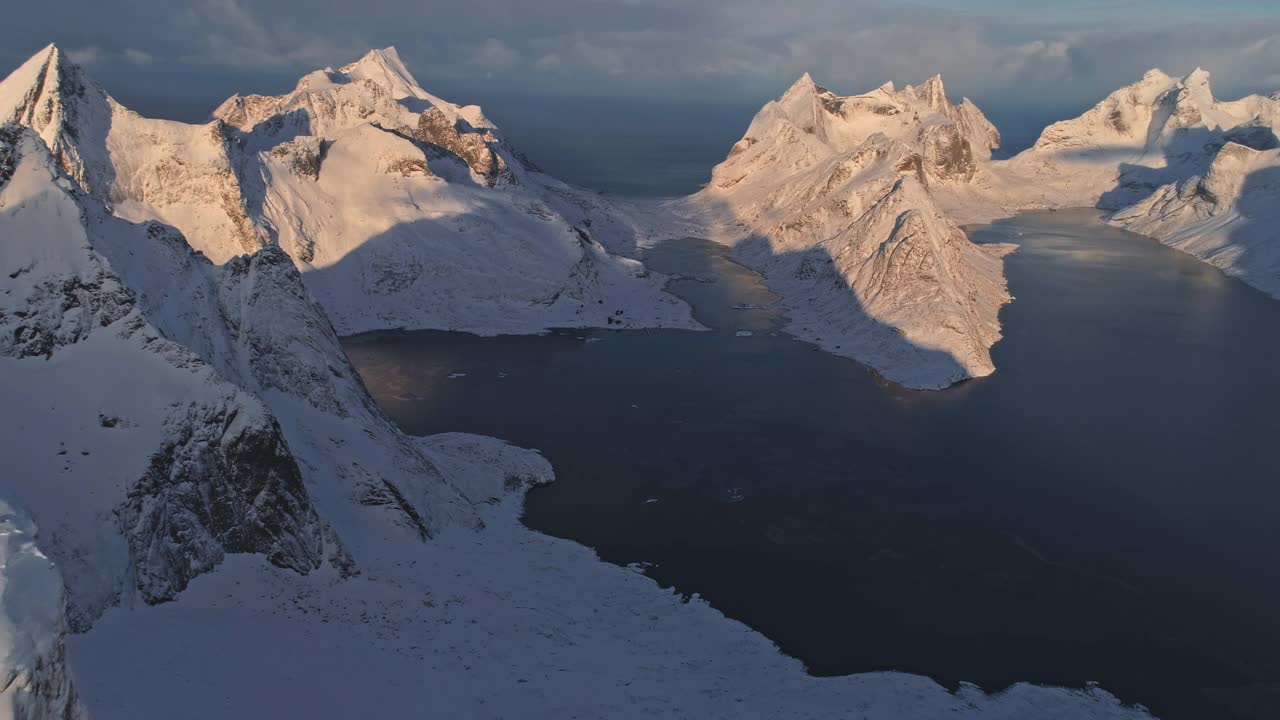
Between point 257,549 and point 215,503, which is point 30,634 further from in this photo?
point 257,549

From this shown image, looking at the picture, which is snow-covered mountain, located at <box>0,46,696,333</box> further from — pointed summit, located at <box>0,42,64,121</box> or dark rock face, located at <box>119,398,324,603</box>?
dark rock face, located at <box>119,398,324,603</box>

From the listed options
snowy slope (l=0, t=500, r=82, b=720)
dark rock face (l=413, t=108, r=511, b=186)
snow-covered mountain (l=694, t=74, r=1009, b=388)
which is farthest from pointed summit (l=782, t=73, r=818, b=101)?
snowy slope (l=0, t=500, r=82, b=720)

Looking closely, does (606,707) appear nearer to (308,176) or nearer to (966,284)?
(966,284)

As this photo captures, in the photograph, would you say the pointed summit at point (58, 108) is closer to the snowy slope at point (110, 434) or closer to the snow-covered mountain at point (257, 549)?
the snow-covered mountain at point (257, 549)

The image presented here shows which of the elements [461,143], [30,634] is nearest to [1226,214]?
[461,143]

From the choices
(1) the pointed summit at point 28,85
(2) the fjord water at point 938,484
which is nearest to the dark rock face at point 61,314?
(2) the fjord water at point 938,484

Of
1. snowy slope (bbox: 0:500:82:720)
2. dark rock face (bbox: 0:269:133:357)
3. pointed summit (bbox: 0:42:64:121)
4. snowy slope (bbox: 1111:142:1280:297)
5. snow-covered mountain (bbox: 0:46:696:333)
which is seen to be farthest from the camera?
snowy slope (bbox: 1111:142:1280:297)
